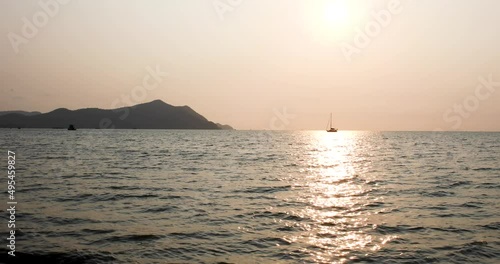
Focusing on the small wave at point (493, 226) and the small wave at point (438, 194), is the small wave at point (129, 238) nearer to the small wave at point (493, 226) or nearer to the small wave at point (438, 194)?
the small wave at point (493, 226)

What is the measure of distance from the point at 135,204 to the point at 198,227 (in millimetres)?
6723

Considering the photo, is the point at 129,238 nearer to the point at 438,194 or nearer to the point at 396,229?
the point at 396,229

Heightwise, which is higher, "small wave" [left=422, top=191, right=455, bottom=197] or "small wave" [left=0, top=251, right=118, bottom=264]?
"small wave" [left=422, top=191, right=455, bottom=197]

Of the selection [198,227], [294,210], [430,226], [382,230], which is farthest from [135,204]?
[430,226]

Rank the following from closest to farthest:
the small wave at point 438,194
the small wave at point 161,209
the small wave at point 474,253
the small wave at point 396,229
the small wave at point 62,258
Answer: the small wave at point 62,258 < the small wave at point 474,253 < the small wave at point 396,229 < the small wave at point 161,209 < the small wave at point 438,194

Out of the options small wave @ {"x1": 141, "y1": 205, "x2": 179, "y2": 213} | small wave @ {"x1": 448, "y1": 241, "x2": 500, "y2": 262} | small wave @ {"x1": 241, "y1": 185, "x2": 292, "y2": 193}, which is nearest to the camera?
small wave @ {"x1": 448, "y1": 241, "x2": 500, "y2": 262}

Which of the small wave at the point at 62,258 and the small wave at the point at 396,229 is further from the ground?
the small wave at the point at 396,229

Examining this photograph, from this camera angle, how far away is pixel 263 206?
71.9 feet

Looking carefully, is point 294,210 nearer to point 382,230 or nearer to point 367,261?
point 382,230

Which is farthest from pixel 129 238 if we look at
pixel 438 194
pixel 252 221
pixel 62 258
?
pixel 438 194

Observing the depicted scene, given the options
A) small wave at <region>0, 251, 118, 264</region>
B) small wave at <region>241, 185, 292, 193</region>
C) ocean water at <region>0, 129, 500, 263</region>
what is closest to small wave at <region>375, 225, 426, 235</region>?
ocean water at <region>0, 129, 500, 263</region>

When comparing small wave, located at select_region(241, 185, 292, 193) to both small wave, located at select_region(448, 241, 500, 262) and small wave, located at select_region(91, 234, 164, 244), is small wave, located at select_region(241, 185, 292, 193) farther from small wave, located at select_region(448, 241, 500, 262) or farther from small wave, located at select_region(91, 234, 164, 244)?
small wave, located at select_region(448, 241, 500, 262)

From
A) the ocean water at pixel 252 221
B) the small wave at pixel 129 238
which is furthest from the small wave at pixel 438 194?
the small wave at pixel 129 238

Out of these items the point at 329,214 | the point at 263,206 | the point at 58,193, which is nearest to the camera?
the point at 329,214
